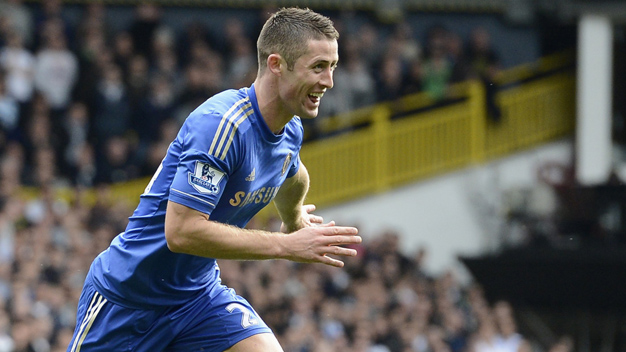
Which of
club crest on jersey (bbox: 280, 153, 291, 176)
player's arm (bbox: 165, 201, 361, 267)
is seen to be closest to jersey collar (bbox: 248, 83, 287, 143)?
club crest on jersey (bbox: 280, 153, 291, 176)

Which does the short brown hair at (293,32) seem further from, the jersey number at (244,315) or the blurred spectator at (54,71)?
the blurred spectator at (54,71)

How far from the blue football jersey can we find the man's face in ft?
0.58

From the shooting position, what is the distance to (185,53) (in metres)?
15.7

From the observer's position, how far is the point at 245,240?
4691mm

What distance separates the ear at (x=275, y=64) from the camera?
5.02 meters

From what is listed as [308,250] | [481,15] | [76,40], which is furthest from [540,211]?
[308,250]

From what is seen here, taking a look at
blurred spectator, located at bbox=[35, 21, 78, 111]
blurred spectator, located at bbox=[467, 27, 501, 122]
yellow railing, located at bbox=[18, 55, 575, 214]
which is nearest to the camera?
blurred spectator, located at bbox=[35, 21, 78, 111]

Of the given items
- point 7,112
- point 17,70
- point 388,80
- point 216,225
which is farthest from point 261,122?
point 388,80

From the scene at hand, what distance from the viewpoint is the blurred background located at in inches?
497

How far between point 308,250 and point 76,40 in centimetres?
1030

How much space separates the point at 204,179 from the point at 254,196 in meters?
0.53

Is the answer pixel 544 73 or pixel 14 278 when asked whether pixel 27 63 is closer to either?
pixel 14 278

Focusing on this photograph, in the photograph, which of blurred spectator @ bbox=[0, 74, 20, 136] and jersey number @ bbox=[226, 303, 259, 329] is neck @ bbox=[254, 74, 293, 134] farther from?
blurred spectator @ bbox=[0, 74, 20, 136]

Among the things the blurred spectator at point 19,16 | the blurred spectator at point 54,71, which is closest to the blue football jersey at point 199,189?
the blurred spectator at point 54,71
